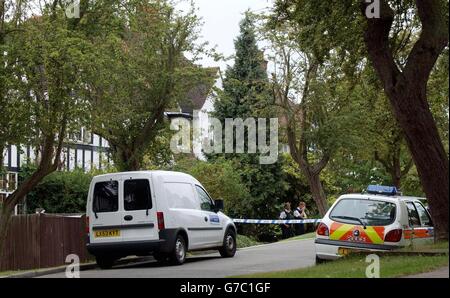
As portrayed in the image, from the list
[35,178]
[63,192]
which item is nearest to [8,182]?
[63,192]

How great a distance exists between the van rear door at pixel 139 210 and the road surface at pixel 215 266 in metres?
0.79

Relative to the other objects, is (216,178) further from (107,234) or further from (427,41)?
(427,41)

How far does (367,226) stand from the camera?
16.1 metres

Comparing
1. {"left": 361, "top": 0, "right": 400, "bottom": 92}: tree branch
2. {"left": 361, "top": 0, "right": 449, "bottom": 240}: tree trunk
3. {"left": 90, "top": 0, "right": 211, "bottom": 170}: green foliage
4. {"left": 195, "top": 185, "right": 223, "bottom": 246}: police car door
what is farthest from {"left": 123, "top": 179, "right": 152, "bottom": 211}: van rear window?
{"left": 361, "top": 0, "right": 449, "bottom": 240}: tree trunk

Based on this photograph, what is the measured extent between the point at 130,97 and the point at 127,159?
1.98 metres

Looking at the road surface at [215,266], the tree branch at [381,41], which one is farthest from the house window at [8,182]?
the tree branch at [381,41]

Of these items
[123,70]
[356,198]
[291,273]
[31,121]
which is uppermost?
[123,70]

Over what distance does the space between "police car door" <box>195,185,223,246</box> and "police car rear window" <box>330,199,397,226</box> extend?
463 cm

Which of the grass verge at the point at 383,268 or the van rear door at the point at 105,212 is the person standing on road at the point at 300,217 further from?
the grass verge at the point at 383,268

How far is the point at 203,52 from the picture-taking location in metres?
26.8

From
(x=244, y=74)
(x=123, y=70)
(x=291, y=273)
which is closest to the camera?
(x=291, y=273)

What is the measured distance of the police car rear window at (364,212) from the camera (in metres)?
16.2
